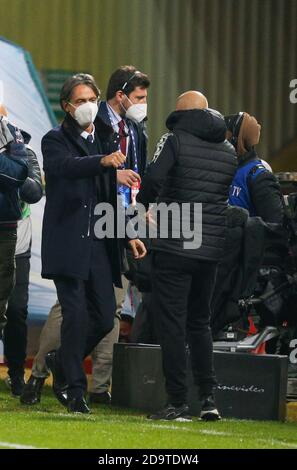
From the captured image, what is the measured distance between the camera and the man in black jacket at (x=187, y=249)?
276 inches

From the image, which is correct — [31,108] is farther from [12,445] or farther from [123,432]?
[12,445]

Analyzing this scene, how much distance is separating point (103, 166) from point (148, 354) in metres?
1.30

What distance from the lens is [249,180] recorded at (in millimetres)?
8266

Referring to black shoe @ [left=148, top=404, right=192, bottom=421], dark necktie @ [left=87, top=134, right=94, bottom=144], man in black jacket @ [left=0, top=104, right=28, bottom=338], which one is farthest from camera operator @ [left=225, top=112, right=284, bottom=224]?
black shoe @ [left=148, top=404, right=192, bottom=421]

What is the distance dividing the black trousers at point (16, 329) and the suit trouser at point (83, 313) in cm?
132

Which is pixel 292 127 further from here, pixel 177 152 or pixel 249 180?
pixel 177 152

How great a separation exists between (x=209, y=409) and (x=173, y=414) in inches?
7.7

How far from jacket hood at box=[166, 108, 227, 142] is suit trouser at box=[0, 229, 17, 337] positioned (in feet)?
4.01

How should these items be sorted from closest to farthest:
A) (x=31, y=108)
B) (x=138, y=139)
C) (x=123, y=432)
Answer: (x=123, y=432), (x=138, y=139), (x=31, y=108)

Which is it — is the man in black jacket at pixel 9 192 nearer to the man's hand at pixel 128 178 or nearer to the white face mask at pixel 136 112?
the white face mask at pixel 136 112

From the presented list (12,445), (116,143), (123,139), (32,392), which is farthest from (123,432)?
(123,139)

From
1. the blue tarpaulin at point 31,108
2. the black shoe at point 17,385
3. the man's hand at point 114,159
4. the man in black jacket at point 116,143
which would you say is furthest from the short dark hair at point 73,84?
the blue tarpaulin at point 31,108

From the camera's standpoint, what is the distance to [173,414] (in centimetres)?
708

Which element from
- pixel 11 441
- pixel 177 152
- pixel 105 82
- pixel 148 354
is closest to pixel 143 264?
pixel 148 354
